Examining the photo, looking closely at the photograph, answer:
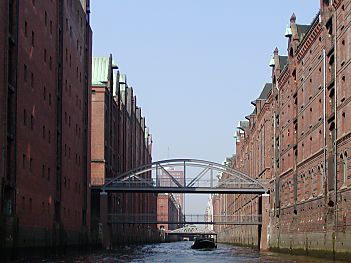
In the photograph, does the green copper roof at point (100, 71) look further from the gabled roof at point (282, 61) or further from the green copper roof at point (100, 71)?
the gabled roof at point (282, 61)

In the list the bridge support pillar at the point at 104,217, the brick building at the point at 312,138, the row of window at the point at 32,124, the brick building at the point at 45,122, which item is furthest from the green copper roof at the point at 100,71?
the row of window at the point at 32,124

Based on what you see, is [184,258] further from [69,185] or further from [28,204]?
[28,204]

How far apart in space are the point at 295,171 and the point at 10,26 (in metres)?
31.0

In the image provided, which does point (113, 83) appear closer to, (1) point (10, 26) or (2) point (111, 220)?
(2) point (111, 220)

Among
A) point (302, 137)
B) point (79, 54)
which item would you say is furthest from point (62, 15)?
point (302, 137)

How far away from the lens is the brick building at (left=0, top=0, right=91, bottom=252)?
46.2m

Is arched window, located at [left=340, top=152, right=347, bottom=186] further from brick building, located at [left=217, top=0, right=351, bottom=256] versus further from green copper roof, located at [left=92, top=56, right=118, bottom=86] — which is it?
green copper roof, located at [left=92, top=56, right=118, bottom=86]

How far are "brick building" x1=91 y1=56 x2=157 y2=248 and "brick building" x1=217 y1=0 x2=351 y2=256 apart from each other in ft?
63.7

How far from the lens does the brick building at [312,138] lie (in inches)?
1868

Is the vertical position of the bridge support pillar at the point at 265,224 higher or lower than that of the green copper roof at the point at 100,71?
lower

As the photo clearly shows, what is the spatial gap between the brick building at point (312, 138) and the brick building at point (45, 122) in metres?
19.9

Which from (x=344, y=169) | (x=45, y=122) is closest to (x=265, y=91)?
(x=45, y=122)

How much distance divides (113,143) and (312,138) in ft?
154

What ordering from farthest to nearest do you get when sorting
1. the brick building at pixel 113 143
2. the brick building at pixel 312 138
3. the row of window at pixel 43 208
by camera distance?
the brick building at pixel 113 143
the row of window at pixel 43 208
the brick building at pixel 312 138
